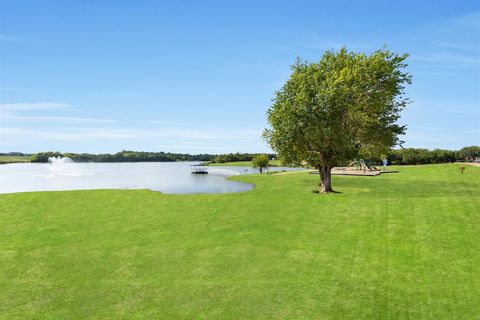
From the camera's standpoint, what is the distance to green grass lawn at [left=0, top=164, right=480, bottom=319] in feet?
50.2

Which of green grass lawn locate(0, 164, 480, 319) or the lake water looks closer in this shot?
green grass lawn locate(0, 164, 480, 319)

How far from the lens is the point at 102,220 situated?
93.7 ft

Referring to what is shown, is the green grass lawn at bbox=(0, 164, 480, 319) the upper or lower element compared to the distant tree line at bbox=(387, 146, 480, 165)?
lower

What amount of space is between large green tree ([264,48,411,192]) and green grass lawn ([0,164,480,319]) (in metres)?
9.43

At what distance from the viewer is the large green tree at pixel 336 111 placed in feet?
125

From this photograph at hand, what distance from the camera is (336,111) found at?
39.1m

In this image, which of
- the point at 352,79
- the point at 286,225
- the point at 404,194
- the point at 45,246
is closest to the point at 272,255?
the point at 286,225

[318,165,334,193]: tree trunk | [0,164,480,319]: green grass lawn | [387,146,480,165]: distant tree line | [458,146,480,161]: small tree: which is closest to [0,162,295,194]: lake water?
[318,165,334,193]: tree trunk

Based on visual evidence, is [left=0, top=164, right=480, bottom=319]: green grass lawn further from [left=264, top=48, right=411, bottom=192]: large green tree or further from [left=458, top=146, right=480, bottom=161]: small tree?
[left=458, top=146, right=480, bottom=161]: small tree

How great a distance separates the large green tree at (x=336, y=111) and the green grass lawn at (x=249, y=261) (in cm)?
943

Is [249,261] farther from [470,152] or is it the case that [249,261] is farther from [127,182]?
[470,152]

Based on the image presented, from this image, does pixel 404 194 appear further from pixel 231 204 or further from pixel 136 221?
pixel 136 221

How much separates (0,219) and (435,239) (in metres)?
33.1

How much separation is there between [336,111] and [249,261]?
2456 centimetres
